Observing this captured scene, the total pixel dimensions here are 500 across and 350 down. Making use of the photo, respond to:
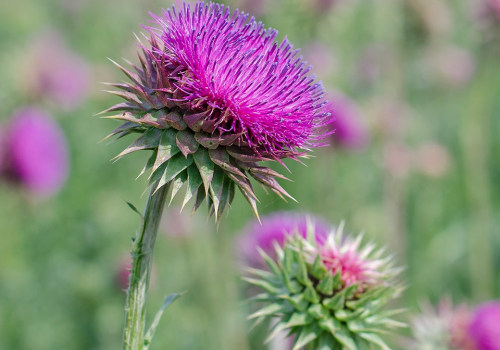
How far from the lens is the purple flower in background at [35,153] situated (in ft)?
21.6

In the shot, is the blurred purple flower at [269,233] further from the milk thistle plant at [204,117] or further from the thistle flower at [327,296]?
the milk thistle plant at [204,117]

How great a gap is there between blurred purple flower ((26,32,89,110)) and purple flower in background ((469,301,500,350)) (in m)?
5.97

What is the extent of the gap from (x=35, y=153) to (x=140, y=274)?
4.14 meters

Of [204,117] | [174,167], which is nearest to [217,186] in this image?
[174,167]

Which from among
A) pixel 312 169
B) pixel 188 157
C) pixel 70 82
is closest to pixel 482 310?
pixel 188 157

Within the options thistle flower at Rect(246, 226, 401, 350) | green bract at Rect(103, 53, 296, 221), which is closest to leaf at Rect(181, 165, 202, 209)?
green bract at Rect(103, 53, 296, 221)

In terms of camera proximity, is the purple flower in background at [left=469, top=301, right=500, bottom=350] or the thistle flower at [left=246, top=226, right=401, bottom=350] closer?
the thistle flower at [left=246, top=226, right=401, bottom=350]

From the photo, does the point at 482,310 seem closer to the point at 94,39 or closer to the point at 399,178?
the point at 399,178

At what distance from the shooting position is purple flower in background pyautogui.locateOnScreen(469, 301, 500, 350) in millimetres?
4242

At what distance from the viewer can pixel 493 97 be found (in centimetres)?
1255

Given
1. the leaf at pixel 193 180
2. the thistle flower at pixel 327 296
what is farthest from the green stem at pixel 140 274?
the thistle flower at pixel 327 296

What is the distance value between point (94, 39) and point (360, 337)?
1092cm

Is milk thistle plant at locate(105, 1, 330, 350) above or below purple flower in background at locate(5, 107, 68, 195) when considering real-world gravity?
below

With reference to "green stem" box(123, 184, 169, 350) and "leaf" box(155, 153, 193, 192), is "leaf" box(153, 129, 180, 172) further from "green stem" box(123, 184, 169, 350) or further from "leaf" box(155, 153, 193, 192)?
"green stem" box(123, 184, 169, 350)
